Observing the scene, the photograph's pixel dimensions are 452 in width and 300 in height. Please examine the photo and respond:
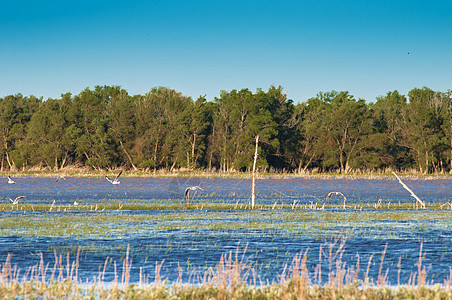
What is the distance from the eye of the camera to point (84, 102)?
359 feet

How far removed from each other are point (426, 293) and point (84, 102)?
100029mm

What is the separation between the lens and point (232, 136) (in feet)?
341

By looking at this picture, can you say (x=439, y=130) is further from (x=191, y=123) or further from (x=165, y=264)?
(x=165, y=264)

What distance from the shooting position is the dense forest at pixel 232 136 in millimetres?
101625

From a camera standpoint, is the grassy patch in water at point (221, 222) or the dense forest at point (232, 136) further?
the dense forest at point (232, 136)

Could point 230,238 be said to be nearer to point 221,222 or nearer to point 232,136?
point 221,222

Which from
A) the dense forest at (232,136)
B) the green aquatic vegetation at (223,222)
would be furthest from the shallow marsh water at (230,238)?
the dense forest at (232,136)

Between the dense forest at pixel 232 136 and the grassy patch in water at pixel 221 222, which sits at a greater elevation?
the dense forest at pixel 232 136

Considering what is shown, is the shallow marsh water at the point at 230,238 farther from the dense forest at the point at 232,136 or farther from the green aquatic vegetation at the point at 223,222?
the dense forest at the point at 232,136

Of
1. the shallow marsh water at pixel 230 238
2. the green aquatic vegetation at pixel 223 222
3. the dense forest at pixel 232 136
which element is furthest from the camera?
the dense forest at pixel 232 136

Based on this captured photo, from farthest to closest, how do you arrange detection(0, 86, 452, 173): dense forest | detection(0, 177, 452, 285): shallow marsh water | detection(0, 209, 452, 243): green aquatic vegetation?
detection(0, 86, 452, 173): dense forest, detection(0, 209, 452, 243): green aquatic vegetation, detection(0, 177, 452, 285): shallow marsh water

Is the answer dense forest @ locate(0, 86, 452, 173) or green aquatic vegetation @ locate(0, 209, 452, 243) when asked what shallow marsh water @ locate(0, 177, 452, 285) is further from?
dense forest @ locate(0, 86, 452, 173)

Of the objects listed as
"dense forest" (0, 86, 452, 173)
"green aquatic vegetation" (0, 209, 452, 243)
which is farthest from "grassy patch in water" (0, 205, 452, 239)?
"dense forest" (0, 86, 452, 173)

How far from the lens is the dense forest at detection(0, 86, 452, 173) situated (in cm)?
10162
